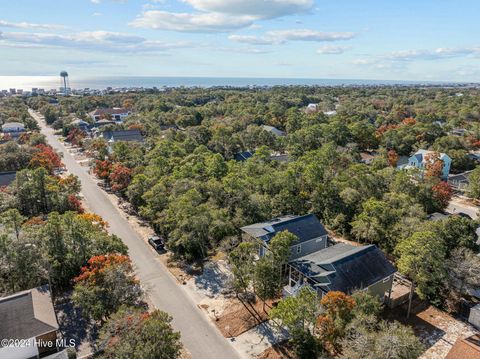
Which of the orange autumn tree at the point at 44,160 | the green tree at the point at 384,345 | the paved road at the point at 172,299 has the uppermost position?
the orange autumn tree at the point at 44,160

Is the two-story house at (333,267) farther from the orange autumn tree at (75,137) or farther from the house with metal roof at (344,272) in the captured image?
the orange autumn tree at (75,137)

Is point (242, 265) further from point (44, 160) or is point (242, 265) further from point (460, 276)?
point (44, 160)

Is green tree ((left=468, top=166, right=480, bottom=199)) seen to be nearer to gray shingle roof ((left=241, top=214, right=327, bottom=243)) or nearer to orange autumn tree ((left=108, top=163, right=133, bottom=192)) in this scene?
gray shingle roof ((left=241, top=214, right=327, bottom=243))

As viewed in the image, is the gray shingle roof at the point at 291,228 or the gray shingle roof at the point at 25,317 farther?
the gray shingle roof at the point at 291,228

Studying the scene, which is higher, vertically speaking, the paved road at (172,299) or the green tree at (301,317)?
the green tree at (301,317)

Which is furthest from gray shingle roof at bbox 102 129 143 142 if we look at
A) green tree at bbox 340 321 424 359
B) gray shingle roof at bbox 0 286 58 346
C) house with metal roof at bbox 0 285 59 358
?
green tree at bbox 340 321 424 359

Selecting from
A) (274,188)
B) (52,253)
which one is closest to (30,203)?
(52,253)

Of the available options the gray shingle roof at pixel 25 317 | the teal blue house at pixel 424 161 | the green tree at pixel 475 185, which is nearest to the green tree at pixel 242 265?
the gray shingle roof at pixel 25 317

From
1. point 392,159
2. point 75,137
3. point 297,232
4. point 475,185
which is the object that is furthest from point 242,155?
point 75,137
